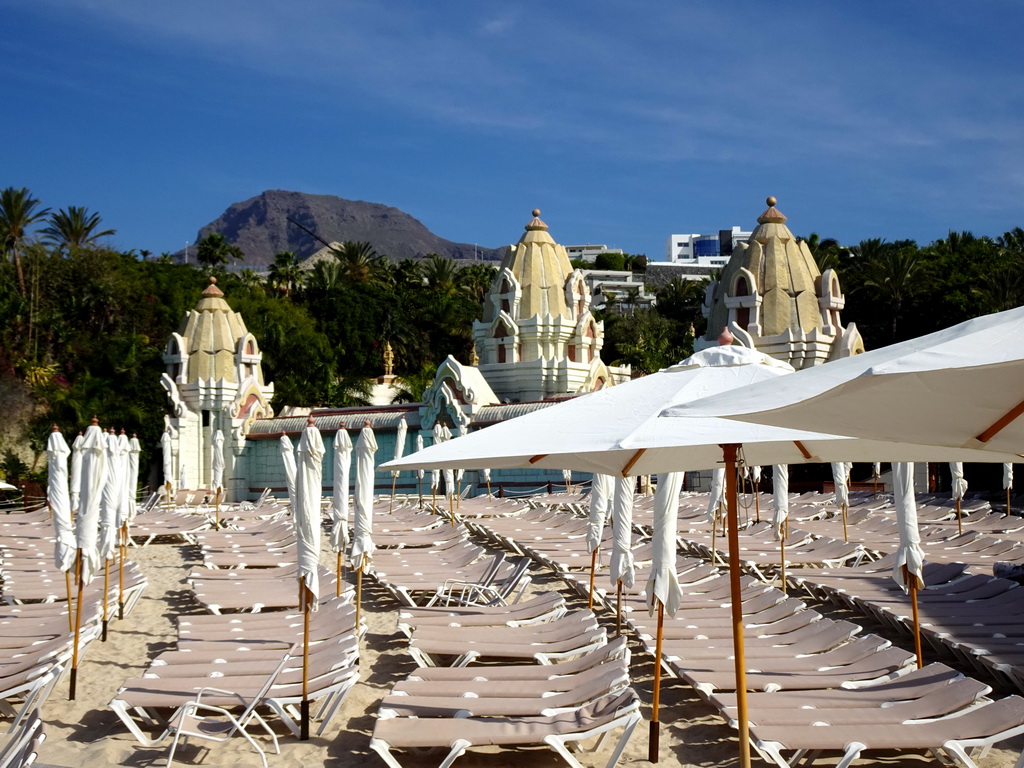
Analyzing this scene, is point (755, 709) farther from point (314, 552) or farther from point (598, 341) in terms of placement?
point (598, 341)

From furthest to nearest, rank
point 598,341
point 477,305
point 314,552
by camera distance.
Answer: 1. point 477,305
2. point 598,341
3. point 314,552

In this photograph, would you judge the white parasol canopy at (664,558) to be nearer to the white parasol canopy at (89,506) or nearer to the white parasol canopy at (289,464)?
the white parasol canopy at (89,506)

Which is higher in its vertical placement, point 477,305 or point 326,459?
point 477,305

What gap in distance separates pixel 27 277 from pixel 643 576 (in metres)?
41.6

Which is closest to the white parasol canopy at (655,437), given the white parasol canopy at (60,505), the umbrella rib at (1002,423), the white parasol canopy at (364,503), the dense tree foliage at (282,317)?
the umbrella rib at (1002,423)

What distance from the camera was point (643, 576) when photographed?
1373cm

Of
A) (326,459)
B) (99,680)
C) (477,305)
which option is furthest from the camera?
(477,305)

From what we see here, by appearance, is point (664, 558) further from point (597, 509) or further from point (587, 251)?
point (587, 251)

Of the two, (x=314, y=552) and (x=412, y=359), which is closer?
(x=314, y=552)

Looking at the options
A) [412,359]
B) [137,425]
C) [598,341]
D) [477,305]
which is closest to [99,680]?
[598,341]

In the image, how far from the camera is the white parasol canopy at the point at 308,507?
866 cm

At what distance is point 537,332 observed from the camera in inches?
1372

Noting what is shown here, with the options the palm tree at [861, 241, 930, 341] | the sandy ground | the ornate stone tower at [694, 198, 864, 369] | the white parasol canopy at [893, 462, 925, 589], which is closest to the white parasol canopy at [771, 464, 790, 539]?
the white parasol canopy at [893, 462, 925, 589]

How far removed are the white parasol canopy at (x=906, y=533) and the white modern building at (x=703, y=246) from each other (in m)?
121
